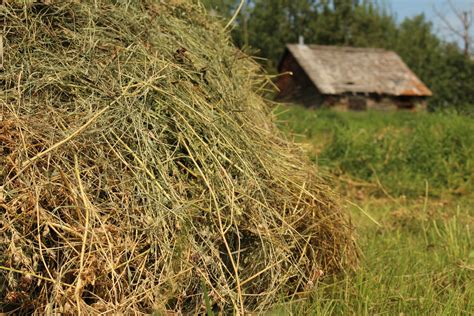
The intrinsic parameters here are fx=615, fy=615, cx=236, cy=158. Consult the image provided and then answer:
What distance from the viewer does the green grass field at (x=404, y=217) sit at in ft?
9.36

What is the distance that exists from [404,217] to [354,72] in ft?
84.6

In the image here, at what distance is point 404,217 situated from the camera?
5.05 metres

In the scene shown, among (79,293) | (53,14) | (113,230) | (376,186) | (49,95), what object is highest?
(53,14)

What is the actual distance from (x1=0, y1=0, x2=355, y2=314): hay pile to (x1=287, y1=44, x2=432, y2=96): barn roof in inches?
1010

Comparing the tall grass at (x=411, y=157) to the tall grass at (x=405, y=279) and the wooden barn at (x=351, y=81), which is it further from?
the wooden barn at (x=351, y=81)

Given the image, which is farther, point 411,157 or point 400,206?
point 411,157

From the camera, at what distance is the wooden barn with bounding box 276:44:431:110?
29281 millimetres

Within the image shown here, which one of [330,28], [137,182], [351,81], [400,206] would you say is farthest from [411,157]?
[330,28]

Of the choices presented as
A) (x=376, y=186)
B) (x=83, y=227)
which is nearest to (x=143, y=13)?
(x=83, y=227)

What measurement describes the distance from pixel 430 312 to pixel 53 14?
220 centimetres

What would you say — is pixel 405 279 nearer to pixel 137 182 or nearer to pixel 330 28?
pixel 137 182

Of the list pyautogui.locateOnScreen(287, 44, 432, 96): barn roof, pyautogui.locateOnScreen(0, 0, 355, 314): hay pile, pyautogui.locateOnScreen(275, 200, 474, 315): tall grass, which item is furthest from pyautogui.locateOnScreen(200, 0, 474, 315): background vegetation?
pyautogui.locateOnScreen(287, 44, 432, 96): barn roof

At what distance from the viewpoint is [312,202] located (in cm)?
299

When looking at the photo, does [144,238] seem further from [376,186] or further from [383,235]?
[376,186]
